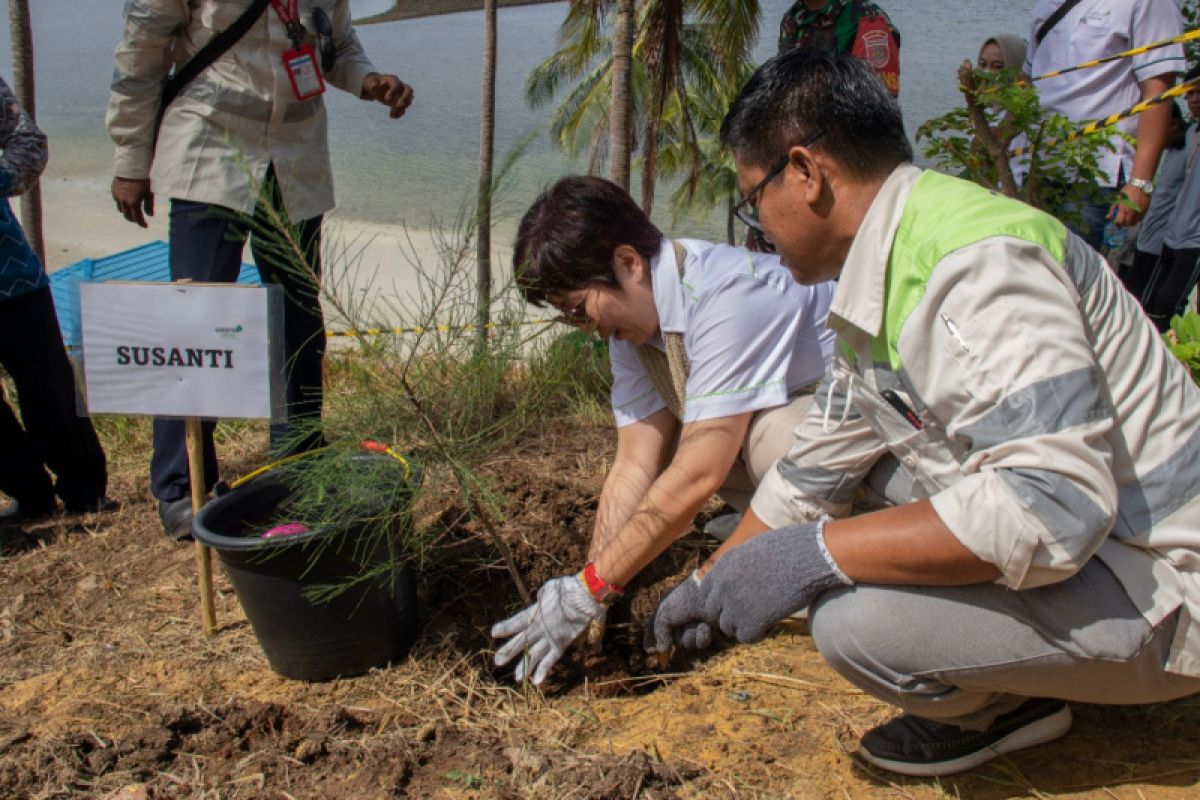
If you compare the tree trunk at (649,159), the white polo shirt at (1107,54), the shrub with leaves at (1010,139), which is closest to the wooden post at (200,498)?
the shrub with leaves at (1010,139)

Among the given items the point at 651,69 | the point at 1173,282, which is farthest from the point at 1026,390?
the point at 651,69

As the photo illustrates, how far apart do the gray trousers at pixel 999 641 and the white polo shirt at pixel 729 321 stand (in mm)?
645

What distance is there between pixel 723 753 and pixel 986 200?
1179 millimetres

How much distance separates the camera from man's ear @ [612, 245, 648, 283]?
2262mm

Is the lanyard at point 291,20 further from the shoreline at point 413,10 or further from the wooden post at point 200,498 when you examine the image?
the shoreline at point 413,10

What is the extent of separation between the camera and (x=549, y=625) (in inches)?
87.0

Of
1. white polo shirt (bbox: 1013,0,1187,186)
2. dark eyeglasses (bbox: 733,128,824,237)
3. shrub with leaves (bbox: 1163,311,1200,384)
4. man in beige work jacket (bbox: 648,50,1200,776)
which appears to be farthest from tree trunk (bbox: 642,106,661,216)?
man in beige work jacket (bbox: 648,50,1200,776)

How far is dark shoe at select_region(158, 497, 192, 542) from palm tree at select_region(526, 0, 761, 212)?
3075mm

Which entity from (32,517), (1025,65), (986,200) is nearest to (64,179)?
(32,517)

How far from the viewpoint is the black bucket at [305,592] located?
6.88 ft

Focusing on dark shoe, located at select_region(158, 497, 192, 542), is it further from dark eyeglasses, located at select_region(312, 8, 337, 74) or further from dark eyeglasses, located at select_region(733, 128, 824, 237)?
dark eyeglasses, located at select_region(733, 128, 824, 237)

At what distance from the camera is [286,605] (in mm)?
2174

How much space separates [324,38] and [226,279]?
82 cm

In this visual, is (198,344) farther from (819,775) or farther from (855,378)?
(819,775)
